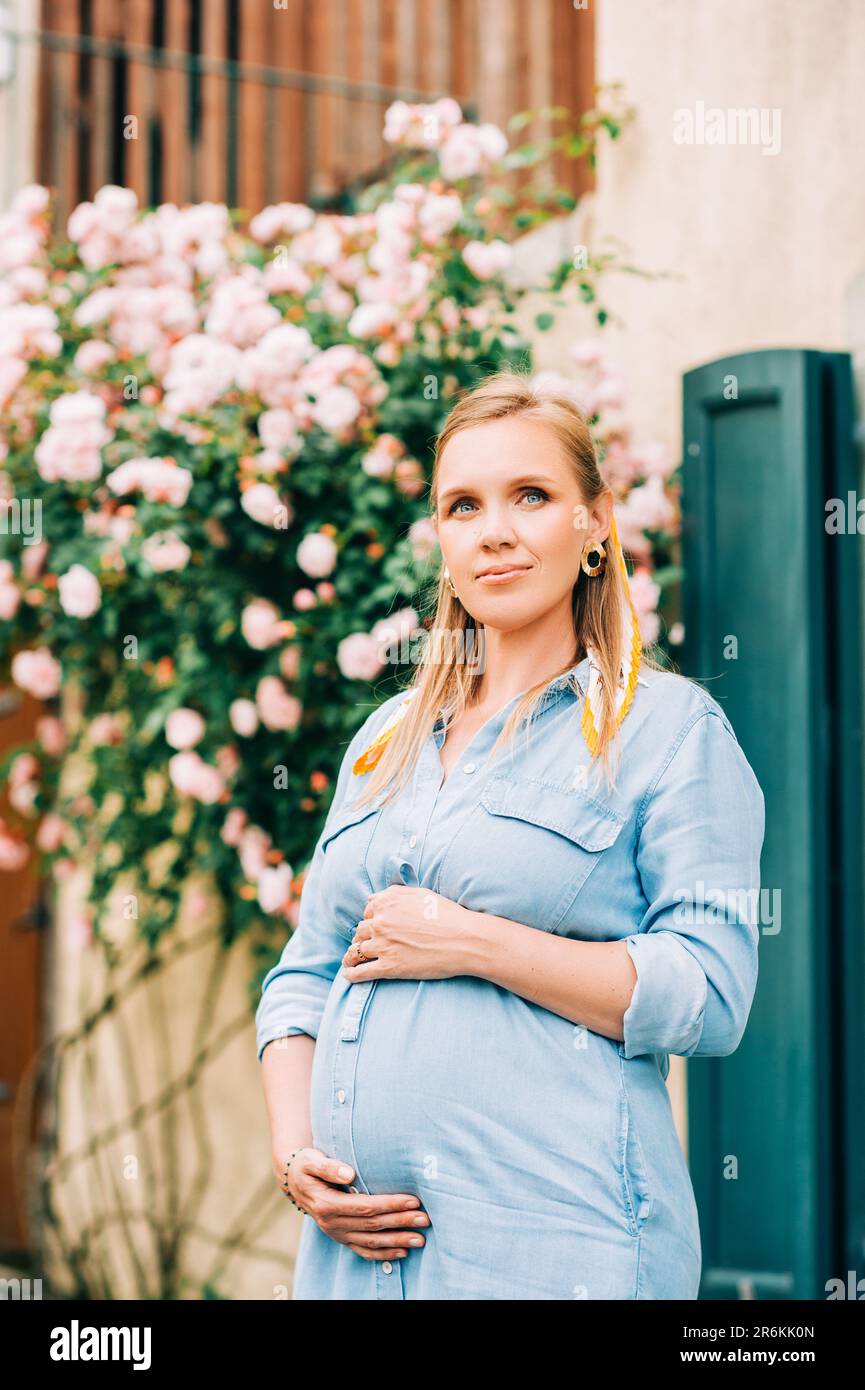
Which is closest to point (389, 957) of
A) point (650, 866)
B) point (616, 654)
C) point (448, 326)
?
point (650, 866)

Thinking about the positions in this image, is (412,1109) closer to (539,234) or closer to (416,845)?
(416,845)

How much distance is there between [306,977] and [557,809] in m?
0.47

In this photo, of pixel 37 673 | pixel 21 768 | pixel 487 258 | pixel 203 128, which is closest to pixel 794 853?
pixel 487 258

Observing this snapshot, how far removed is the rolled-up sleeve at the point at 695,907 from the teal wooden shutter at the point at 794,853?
4.40 ft

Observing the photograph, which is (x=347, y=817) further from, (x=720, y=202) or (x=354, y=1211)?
(x=720, y=202)

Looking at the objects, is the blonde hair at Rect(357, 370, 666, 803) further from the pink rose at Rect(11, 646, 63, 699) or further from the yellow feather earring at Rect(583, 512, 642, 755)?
the pink rose at Rect(11, 646, 63, 699)

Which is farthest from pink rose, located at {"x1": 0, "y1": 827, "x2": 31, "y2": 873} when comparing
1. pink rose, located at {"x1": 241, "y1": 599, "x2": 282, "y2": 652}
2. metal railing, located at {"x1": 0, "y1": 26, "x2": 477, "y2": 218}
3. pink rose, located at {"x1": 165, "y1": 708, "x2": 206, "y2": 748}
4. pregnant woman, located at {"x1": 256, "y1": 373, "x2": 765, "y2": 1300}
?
pregnant woman, located at {"x1": 256, "y1": 373, "x2": 765, "y2": 1300}

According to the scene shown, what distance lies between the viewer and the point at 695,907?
5.76ft

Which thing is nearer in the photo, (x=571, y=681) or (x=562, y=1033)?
(x=562, y=1033)

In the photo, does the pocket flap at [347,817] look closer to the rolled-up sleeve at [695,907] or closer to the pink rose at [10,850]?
the rolled-up sleeve at [695,907]

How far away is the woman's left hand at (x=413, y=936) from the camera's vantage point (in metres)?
1.82

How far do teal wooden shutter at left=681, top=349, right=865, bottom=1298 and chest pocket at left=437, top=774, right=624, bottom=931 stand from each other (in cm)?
140

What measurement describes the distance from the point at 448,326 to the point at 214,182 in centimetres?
310

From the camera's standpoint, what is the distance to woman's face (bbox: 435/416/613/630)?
193 cm
